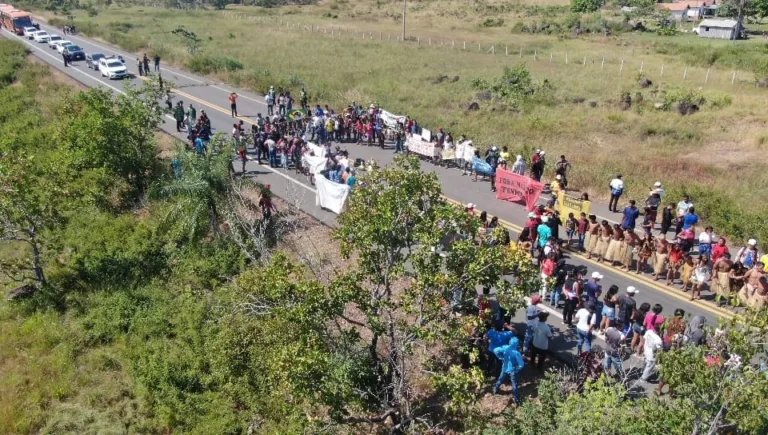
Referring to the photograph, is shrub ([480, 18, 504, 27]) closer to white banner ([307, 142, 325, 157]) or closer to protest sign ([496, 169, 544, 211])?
white banner ([307, 142, 325, 157])

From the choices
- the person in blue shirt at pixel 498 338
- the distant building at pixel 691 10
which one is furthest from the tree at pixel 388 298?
the distant building at pixel 691 10

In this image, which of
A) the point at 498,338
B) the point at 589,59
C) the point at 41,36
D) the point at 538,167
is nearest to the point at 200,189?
the point at 498,338

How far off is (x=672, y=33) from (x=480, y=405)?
59.5 m

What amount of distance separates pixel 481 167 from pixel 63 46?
42.4m

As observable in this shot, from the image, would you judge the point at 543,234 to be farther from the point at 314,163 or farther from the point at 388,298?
the point at 314,163

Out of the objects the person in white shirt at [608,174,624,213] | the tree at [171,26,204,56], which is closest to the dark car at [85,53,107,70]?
the tree at [171,26,204,56]

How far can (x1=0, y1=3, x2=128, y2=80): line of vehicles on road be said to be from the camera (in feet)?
136

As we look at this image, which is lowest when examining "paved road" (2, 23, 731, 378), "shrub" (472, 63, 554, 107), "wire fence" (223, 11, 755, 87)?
"paved road" (2, 23, 731, 378)

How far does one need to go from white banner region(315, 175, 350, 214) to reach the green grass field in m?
8.50

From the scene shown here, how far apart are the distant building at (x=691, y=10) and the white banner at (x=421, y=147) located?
63301 millimetres

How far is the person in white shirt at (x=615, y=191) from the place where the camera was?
18.8 metres

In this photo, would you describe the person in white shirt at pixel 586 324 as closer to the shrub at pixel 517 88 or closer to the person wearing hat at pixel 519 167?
the person wearing hat at pixel 519 167

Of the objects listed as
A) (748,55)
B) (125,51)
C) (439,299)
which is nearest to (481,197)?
(439,299)

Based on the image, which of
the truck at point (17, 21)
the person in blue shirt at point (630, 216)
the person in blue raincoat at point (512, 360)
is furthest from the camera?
the truck at point (17, 21)
